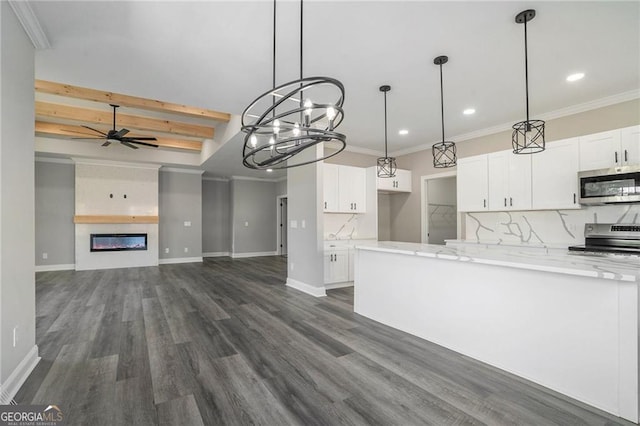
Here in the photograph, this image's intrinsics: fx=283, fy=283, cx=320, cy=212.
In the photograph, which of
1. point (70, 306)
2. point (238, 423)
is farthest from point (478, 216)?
point (70, 306)

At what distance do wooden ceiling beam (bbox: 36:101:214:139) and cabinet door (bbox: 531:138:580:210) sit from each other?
6.05 meters

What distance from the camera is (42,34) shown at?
235 cm

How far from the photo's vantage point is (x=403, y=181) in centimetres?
606

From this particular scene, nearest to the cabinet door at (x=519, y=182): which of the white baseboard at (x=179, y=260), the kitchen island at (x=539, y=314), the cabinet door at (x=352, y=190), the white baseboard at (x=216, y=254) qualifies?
the kitchen island at (x=539, y=314)

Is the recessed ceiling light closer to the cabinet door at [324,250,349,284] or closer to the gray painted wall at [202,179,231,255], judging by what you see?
the cabinet door at [324,250,349,284]

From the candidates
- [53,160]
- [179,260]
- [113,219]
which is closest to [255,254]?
[179,260]

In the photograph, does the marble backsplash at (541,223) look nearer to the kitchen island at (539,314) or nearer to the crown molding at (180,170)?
the kitchen island at (539,314)

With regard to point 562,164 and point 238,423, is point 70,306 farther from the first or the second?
point 562,164

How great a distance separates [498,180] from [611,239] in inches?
58.7

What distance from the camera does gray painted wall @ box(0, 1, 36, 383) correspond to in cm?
188

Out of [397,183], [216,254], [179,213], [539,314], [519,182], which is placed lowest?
[216,254]

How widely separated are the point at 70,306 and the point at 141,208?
4045 mm

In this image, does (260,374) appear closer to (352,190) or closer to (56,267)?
(352,190)

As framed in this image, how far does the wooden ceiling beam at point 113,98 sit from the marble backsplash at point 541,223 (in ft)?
16.0
